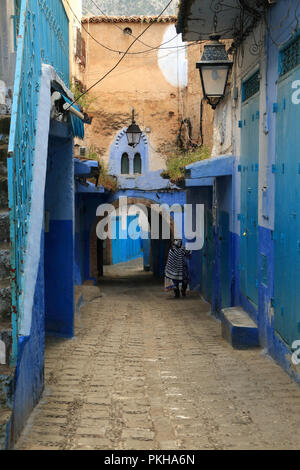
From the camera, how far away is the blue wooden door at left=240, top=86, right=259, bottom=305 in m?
7.43

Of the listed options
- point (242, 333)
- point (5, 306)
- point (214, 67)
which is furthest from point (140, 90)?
point (5, 306)

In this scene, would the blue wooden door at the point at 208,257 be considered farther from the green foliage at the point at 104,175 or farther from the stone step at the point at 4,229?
the stone step at the point at 4,229

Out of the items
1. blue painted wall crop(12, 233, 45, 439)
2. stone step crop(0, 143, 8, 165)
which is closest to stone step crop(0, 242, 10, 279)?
blue painted wall crop(12, 233, 45, 439)

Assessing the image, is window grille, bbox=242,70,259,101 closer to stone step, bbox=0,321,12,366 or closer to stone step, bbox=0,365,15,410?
stone step, bbox=0,321,12,366

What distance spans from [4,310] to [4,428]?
0.91 m

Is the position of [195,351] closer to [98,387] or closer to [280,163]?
[98,387]

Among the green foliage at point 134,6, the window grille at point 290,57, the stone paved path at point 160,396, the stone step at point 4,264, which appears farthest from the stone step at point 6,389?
the green foliage at point 134,6

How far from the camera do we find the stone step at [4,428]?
124 inches

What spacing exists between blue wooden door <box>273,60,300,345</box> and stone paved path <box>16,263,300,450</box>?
590 mm

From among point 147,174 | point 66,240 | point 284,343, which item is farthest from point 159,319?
point 147,174

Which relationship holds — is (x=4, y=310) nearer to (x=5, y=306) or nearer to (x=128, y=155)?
(x=5, y=306)

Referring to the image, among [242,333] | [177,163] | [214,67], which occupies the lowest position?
[242,333]

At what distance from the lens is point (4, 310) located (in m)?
3.87

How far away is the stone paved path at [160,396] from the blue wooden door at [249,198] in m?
0.93
